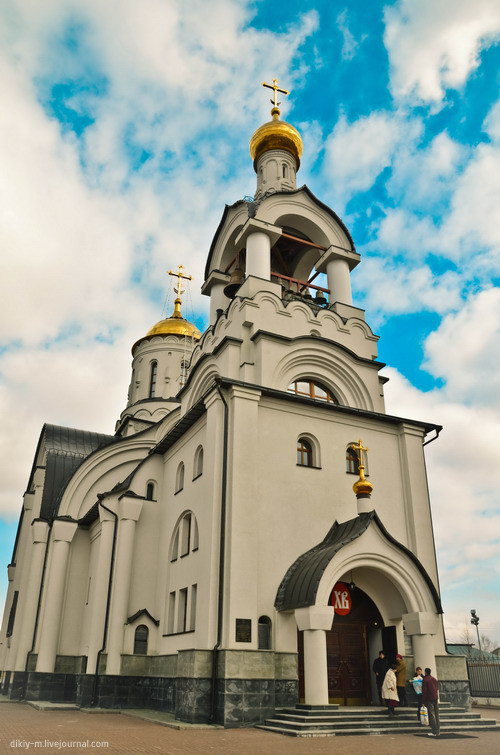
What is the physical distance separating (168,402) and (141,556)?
11.0 metres

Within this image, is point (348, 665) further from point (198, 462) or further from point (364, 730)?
→ point (198, 462)

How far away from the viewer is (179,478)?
627 inches

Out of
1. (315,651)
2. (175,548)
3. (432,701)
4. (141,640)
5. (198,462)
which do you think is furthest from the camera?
(175,548)

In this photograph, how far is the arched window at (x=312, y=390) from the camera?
1570cm

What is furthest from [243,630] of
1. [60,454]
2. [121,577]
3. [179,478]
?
[60,454]

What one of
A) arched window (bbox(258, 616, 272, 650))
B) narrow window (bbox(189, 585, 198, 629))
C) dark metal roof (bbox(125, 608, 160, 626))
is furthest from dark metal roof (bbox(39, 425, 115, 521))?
arched window (bbox(258, 616, 272, 650))

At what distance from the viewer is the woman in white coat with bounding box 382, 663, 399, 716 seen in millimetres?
11359

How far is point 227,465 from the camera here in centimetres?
1299

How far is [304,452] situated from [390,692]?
5269 mm

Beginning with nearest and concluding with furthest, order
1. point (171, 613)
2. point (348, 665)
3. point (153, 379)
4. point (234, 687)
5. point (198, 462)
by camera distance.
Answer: point (234, 687)
point (348, 665)
point (198, 462)
point (171, 613)
point (153, 379)

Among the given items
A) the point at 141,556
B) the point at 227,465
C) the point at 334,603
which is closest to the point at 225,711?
the point at 334,603

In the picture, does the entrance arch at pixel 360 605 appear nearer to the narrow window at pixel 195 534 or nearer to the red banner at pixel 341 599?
the red banner at pixel 341 599

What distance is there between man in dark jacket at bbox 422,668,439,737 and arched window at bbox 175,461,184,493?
741 centimetres

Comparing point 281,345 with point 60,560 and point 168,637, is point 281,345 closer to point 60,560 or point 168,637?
point 168,637
